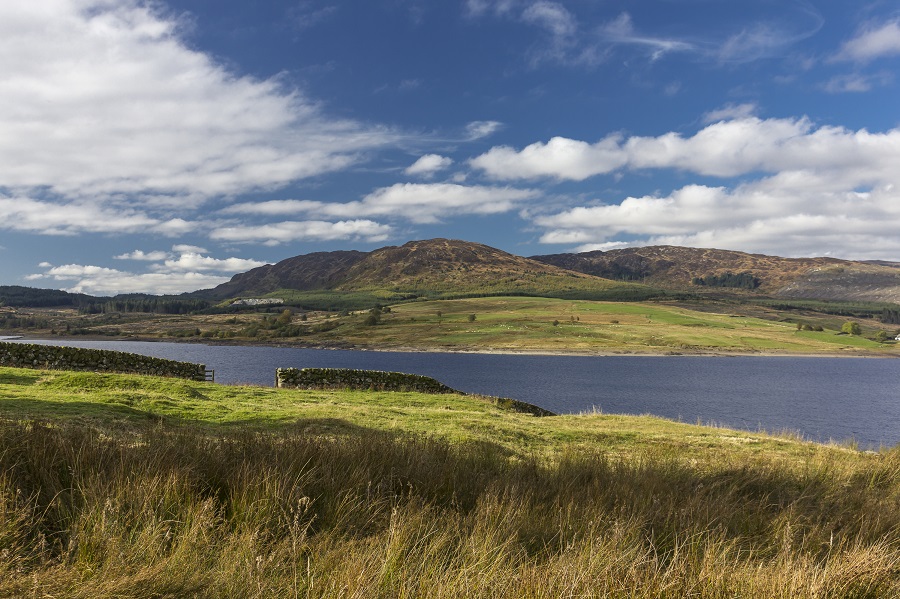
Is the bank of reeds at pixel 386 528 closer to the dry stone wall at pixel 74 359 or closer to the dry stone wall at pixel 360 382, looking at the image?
the dry stone wall at pixel 360 382

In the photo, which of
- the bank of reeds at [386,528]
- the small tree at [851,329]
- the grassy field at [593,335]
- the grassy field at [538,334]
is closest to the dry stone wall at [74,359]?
the bank of reeds at [386,528]

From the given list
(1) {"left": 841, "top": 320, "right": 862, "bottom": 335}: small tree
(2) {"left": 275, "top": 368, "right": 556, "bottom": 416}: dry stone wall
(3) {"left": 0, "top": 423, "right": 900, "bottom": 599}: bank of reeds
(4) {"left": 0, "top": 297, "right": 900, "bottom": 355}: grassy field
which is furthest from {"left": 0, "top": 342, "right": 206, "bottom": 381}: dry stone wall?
(1) {"left": 841, "top": 320, "right": 862, "bottom": 335}: small tree

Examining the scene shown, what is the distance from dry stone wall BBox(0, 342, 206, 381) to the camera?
26.1m

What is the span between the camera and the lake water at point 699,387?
56.7 metres

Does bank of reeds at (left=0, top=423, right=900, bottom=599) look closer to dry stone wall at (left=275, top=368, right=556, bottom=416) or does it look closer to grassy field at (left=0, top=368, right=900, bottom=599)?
grassy field at (left=0, top=368, right=900, bottom=599)

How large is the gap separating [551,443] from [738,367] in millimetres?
120832

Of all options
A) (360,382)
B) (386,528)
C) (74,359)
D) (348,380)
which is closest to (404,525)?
(386,528)

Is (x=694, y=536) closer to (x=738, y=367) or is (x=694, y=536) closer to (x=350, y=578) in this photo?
(x=350, y=578)

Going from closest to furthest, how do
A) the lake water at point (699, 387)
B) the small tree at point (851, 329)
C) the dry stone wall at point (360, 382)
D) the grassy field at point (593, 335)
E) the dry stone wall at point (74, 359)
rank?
Answer: 1. the dry stone wall at point (74, 359)
2. the dry stone wall at point (360, 382)
3. the lake water at point (699, 387)
4. the grassy field at point (593, 335)
5. the small tree at point (851, 329)

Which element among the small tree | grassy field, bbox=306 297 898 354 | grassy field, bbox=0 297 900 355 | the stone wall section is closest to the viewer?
the stone wall section

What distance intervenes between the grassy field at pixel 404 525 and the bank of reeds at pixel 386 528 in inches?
1.0

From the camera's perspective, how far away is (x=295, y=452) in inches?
271

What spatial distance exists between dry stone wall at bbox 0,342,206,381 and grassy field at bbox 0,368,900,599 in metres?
24.0

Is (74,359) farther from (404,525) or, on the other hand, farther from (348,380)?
(404,525)
